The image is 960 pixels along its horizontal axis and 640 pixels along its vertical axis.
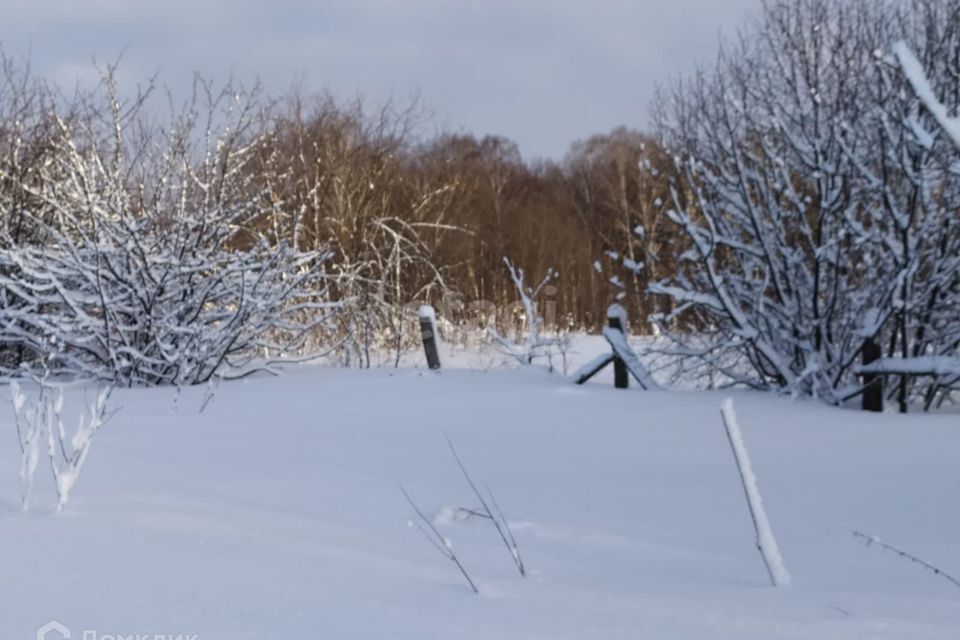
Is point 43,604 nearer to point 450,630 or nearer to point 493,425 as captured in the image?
point 450,630

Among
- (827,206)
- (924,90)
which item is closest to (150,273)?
(827,206)

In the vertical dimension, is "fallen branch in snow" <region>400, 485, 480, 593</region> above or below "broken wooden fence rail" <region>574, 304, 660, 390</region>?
below

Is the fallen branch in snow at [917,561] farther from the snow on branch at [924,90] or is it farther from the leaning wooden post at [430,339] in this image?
the leaning wooden post at [430,339]

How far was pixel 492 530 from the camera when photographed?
349 cm

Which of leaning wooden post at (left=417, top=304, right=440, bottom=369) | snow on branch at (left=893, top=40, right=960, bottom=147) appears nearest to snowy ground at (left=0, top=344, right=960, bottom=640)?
snow on branch at (left=893, top=40, right=960, bottom=147)

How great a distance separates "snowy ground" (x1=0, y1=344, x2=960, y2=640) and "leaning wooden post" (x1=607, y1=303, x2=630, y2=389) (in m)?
1.98

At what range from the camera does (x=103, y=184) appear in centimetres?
1002

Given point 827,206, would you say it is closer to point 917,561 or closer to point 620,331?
point 620,331

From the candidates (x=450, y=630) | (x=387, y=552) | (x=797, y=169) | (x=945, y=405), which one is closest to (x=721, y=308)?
(x=797, y=169)

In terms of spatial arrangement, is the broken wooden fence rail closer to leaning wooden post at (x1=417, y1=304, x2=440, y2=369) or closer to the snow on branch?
leaning wooden post at (x1=417, y1=304, x2=440, y2=369)

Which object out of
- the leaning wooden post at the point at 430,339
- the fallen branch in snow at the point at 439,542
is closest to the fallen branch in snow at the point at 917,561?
the fallen branch in snow at the point at 439,542

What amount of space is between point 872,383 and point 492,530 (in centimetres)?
457

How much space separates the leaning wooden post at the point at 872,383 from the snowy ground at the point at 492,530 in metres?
0.54

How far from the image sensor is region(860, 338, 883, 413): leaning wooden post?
713cm
